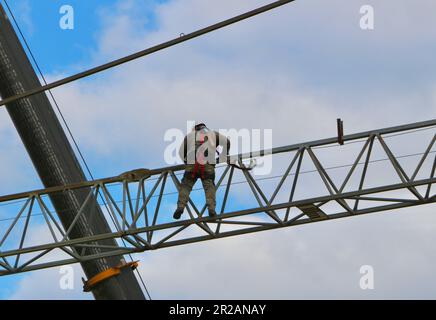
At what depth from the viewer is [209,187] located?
22.2 m

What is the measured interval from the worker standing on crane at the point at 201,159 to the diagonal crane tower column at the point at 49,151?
3252mm

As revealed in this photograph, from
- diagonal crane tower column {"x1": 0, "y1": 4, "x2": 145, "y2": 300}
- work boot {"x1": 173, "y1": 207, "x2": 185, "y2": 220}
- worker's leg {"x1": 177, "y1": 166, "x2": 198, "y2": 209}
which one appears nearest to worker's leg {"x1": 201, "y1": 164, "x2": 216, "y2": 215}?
worker's leg {"x1": 177, "y1": 166, "x2": 198, "y2": 209}

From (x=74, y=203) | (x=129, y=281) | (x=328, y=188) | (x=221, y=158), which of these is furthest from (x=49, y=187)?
(x=328, y=188)

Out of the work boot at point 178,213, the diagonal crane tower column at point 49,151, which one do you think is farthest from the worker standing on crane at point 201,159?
the diagonal crane tower column at point 49,151

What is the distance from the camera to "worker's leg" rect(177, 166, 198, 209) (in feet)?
72.8

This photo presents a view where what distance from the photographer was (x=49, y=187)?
82.5ft

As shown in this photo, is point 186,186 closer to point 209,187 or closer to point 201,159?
point 209,187

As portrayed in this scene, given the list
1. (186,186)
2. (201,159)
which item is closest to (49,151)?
(186,186)

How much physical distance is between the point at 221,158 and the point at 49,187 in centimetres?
469

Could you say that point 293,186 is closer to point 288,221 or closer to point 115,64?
point 288,221

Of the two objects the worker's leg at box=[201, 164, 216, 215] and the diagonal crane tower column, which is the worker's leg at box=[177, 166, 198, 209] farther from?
the diagonal crane tower column

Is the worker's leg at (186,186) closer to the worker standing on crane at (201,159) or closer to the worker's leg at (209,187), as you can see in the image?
the worker standing on crane at (201,159)
